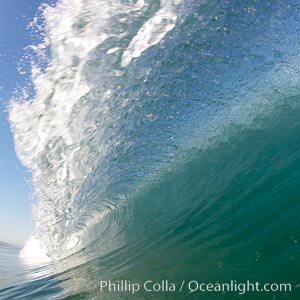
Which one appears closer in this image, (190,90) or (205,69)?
(205,69)

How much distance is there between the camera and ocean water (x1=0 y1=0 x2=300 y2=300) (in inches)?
119

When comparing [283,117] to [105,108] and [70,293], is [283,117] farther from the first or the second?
[70,293]

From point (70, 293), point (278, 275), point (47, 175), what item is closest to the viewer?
point (278, 275)

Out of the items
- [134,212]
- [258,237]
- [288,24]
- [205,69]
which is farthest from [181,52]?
[134,212]

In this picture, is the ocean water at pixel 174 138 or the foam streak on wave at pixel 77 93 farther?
the foam streak on wave at pixel 77 93

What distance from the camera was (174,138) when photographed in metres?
7.52

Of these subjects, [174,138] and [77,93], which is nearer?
[77,93]

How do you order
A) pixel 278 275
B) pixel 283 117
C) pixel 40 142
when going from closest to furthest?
pixel 278 275
pixel 283 117
pixel 40 142

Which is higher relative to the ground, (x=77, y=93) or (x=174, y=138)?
(x=77, y=93)

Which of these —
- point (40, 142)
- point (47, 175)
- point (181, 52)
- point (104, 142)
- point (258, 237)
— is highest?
point (181, 52)

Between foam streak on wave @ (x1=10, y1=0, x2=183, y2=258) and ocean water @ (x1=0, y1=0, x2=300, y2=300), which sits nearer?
ocean water @ (x1=0, y1=0, x2=300, y2=300)

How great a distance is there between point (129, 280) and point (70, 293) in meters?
0.64

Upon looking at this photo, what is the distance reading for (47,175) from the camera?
7.36 metres

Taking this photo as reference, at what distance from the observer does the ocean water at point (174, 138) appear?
304 cm
